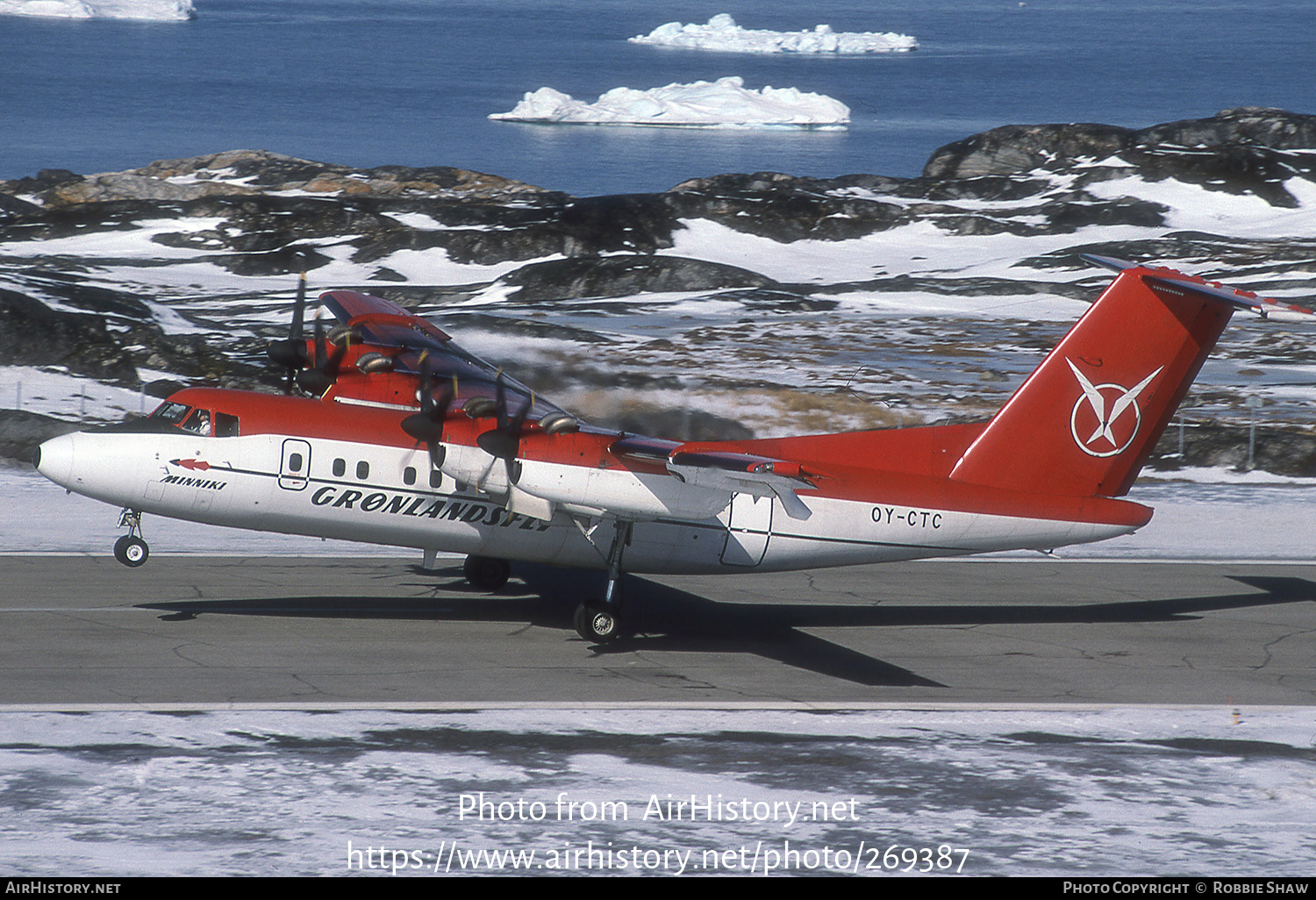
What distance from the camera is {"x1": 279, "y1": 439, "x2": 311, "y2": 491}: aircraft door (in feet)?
60.8

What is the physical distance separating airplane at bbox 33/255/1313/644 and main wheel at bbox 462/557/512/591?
74.2 inches

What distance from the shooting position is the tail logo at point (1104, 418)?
19.9 meters

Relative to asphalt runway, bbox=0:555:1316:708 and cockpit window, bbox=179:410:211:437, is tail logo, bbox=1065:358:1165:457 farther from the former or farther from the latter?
cockpit window, bbox=179:410:211:437

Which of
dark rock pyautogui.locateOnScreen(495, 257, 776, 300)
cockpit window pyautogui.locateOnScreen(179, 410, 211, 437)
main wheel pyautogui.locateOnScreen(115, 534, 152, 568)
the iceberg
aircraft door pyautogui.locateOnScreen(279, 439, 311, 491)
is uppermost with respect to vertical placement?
the iceberg

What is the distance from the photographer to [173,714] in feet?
49.5

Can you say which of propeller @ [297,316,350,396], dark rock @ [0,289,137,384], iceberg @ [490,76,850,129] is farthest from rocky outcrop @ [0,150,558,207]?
iceberg @ [490,76,850,129]

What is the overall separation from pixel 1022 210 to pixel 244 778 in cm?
6598

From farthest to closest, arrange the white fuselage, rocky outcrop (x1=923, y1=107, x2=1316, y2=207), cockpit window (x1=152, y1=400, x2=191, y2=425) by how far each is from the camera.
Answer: rocky outcrop (x1=923, y1=107, x2=1316, y2=207)
cockpit window (x1=152, y1=400, x2=191, y2=425)
the white fuselage

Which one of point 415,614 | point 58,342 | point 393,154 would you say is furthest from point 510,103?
point 415,614

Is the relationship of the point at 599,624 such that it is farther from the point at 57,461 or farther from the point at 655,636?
the point at 57,461

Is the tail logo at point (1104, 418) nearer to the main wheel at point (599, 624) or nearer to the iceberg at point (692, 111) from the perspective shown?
the main wheel at point (599, 624)

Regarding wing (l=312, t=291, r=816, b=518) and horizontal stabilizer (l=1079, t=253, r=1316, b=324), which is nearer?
wing (l=312, t=291, r=816, b=518)

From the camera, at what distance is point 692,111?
17850cm

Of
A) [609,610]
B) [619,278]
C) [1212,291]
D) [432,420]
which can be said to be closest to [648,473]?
[609,610]
